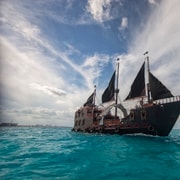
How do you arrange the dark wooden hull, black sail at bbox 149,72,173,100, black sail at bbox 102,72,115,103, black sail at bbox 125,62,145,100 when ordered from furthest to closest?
1. black sail at bbox 102,72,115,103
2. black sail at bbox 125,62,145,100
3. black sail at bbox 149,72,173,100
4. the dark wooden hull

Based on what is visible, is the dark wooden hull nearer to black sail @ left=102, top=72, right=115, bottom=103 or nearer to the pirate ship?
the pirate ship

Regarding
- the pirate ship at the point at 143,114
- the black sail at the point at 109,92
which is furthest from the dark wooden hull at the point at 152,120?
the black sail at the point at 109,92

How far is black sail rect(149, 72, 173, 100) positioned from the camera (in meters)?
27.6

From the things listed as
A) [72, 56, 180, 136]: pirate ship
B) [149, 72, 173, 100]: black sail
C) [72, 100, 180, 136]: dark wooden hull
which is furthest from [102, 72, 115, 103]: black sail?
[72, 100, 180, 136]: dark wooden hull

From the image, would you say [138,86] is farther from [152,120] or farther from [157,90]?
[152,120]

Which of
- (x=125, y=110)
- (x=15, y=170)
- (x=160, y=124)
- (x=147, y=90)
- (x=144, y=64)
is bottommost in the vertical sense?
(x=15, y=170)

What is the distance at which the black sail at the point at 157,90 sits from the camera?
90.5 ft

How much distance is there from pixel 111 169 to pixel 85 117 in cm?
3303

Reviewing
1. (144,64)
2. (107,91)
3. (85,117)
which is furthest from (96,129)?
(144,64)

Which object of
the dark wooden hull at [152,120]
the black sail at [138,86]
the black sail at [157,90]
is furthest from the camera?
the black sail at [138,86]

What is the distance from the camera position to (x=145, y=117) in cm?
2628

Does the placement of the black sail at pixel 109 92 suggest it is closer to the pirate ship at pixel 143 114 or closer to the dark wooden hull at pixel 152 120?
the pirate ship at pixel 143 114

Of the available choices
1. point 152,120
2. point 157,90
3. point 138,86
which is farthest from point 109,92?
point 152,120

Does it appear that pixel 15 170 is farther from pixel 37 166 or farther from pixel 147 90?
pixel 147 90
